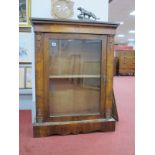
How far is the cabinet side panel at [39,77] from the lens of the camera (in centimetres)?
211

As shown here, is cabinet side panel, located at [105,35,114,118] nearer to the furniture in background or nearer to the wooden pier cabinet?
the wooden pier cabinet

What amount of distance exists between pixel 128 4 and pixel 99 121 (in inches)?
203

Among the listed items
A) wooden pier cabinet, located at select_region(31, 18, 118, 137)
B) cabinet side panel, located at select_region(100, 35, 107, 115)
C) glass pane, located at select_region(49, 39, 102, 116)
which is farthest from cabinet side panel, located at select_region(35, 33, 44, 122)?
cabinet side panel, located at select_region(100, 35, 107, 115)

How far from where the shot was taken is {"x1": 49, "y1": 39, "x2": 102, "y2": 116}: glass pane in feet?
7.40

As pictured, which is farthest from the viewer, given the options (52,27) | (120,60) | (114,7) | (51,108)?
(120,60)

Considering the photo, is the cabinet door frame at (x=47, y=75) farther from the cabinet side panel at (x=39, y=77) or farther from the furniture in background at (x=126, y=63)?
the furniture in background at (x=126, y=63)

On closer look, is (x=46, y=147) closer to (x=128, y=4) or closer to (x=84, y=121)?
(x=84, y=121)

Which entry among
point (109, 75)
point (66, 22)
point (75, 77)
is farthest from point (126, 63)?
point (66, 22)

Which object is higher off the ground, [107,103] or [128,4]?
[128,4]

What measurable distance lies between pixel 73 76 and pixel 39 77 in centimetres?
38

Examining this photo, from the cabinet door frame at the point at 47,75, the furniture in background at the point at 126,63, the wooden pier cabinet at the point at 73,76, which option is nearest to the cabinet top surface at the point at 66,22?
the wooden pier cabinet at the point at 73,76

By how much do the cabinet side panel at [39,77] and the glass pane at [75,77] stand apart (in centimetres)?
10

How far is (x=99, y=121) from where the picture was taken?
2.33 m
